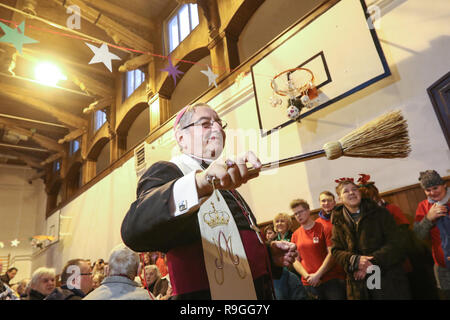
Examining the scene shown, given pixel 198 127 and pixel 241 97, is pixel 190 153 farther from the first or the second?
pixel 241 97

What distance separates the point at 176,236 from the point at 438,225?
2080 mm

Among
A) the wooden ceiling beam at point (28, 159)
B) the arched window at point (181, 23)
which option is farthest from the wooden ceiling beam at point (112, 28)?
the wooden ceiling beam at point (28, 159)

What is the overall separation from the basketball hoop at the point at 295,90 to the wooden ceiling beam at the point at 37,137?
9374mm

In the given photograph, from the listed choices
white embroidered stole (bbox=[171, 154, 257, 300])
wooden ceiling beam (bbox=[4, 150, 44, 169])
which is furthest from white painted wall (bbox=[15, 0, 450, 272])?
wooden ceiling beam (bbox=[4, 150, 44, 169])

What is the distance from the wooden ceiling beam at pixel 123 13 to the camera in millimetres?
6195

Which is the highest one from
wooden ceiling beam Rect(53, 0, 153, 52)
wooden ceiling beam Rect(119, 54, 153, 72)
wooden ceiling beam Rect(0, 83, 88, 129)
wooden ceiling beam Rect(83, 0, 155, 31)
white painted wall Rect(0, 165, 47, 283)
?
wooden ceiling beam Rect(83, 0, 155, 31)

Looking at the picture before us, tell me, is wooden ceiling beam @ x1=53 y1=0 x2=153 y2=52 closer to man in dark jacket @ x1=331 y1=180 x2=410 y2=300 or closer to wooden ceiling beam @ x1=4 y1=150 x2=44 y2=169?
man in dark jacket @ x1=331 y1=180 x2=410 y2=300

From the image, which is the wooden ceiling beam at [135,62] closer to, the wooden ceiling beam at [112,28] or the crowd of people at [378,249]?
the wooden ceiling beam at [112,28]

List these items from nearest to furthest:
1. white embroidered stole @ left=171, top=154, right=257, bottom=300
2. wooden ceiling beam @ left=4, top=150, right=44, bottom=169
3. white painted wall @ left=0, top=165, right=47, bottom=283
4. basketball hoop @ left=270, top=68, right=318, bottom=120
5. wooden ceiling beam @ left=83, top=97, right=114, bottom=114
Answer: white embroidered stole @ left=171, top=154, right=257, bottom=300
basketball hoop @ left=270, top=68, right=318, bottom=120
wooden ceiling beam @ left=83, top=97, right=114, bottom=114
wooden ceiling beam @ left=4, top=150, right=44, bottom=169
white painted wall @ left=0, top=165, right=47, bottom=283

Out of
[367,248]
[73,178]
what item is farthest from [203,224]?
[73,178]

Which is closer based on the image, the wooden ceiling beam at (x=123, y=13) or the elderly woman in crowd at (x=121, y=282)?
the elderly woman in crowd at (x=121, y=282)

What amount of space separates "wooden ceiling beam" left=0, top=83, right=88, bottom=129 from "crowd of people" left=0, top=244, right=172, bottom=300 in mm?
6203

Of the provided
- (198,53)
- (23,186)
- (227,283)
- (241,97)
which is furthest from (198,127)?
(23,186)

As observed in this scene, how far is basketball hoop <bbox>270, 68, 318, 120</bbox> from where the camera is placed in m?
3.53
